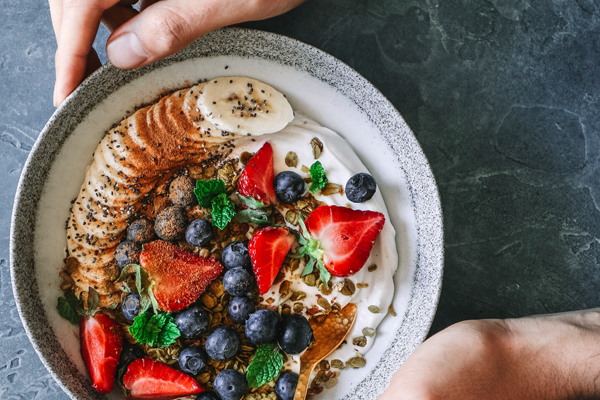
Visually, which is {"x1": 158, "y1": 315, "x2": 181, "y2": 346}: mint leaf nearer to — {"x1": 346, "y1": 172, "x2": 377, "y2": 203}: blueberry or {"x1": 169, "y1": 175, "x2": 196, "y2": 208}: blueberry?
{"x1": 169, "y1": 175, "x2": 196, "y2": 208}: blueberry

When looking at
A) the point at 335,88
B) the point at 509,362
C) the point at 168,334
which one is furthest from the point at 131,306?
the point at 509,362

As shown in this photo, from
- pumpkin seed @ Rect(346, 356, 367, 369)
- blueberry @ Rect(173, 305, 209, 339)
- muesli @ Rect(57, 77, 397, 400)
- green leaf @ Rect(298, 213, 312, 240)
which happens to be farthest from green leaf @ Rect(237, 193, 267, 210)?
pumpkin seed @ Rect(346, 356, 367, 369)

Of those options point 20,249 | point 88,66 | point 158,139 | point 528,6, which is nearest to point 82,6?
point 88,66

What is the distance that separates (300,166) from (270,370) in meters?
0.90

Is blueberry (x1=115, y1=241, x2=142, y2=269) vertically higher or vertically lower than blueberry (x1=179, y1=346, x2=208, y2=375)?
higher

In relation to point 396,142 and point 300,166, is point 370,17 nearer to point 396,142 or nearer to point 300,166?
point 396,142

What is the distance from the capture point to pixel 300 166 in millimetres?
1845

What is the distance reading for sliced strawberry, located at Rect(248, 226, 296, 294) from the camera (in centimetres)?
171

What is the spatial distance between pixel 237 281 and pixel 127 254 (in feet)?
1.61

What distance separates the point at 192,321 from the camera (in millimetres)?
1710

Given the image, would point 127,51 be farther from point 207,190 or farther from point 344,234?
point 344,234

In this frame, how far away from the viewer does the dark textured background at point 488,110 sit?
204 centimetres

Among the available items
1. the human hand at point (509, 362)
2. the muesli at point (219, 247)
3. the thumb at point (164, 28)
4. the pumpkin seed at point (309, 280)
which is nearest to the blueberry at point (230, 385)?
the muesli at point (219, 247)

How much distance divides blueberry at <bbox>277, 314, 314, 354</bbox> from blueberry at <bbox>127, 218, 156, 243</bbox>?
0.70 metres
